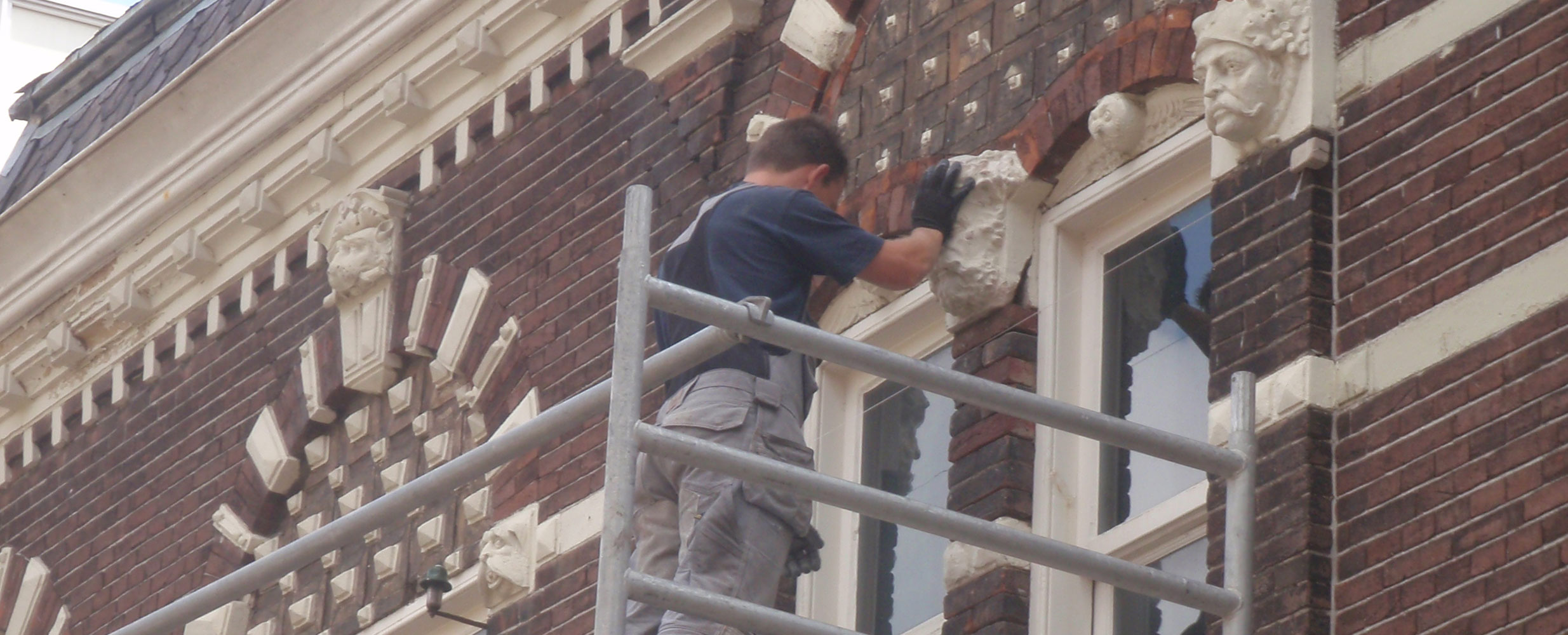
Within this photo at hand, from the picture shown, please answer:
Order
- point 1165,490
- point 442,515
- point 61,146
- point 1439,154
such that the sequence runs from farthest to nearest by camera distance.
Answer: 1. point 61,146
2. point 442,515
3. point 1165,490
4. point 1439,154

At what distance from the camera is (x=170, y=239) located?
15719mm

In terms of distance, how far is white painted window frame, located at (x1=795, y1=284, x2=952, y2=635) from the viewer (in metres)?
11.2

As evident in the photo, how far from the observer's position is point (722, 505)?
8.45 m

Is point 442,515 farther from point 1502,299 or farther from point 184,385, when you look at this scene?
point 1502,299

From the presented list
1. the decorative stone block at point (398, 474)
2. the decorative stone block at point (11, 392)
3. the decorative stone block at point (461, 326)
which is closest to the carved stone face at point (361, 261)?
the decorative stone block at point (461, 326)

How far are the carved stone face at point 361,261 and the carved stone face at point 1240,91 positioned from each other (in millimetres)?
5523

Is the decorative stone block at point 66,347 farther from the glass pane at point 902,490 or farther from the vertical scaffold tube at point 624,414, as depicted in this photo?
Result: the vertical scaffold tube at point 624,414

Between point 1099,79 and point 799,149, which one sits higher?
point 1099,79

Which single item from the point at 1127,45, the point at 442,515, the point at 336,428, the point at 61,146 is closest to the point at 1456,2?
the point at 1127,45

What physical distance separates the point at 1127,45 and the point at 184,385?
6626 mm

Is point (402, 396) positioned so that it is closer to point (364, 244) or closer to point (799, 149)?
point (364, 244)

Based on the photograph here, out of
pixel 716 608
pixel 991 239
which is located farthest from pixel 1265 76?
pixel 716 608

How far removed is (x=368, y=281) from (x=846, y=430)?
11.4 ft

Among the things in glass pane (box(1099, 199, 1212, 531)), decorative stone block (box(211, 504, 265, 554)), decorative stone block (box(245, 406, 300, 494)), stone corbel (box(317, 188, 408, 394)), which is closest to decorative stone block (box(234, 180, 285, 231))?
stone corbel (box(317, 188, 408, 394))
